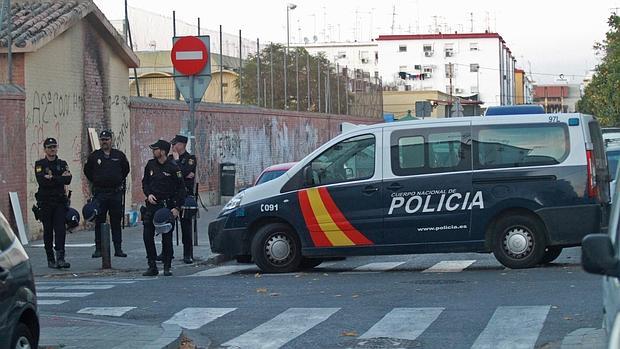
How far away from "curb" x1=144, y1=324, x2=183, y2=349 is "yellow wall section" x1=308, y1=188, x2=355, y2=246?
16.8 ft

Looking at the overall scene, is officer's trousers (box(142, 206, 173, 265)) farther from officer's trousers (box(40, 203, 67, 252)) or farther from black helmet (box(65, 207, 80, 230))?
officer's trousers (box(40, 203, 67, 252))

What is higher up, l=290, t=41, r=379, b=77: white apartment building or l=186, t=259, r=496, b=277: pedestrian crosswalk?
l=290, t=41, r=379, b=77: white apartment building

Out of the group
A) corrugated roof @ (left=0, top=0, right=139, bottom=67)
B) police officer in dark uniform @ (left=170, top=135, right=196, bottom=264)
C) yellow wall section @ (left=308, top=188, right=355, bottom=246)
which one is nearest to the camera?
yellow wall section @ (left=308, top=188, right=355, bottom=246)

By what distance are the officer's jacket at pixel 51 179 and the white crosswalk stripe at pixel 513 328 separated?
769 centimetres

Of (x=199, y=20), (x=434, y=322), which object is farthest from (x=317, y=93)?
(x=434, y=322)

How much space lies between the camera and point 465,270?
16062mm

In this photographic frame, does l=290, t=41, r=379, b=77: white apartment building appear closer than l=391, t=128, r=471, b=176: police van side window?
No

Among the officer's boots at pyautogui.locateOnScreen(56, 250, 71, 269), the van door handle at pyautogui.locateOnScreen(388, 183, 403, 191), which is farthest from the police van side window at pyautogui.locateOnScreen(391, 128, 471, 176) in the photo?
the officer's boots at pyautogui.locateOnScreen(56, 250, 71, 269)

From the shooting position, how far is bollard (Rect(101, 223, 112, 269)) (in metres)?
17.1

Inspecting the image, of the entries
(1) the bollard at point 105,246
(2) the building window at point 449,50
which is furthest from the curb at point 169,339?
(2) the building window at point 449,50

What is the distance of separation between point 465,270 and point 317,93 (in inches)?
1307

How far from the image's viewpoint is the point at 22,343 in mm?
8094

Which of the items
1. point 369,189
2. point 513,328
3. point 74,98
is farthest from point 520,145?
point 74,98

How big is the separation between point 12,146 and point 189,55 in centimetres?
381
